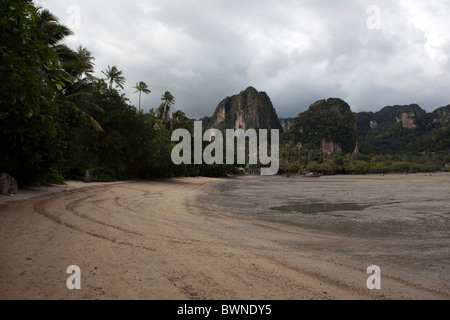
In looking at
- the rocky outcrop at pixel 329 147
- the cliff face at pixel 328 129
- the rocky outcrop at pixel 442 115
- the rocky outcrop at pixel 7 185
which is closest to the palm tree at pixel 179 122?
the rocky outcrop at pixel 7 185

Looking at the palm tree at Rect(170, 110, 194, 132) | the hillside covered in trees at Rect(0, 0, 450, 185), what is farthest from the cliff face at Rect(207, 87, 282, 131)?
the palm tree at Rect(170, 110, 194, 132)

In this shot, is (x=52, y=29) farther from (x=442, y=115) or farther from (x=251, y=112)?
(x=442, y=115)

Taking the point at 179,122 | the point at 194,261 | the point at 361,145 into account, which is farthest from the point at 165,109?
the point at 361,145

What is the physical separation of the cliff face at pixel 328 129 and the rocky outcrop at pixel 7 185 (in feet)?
494

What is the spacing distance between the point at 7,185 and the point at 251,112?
17366 cm

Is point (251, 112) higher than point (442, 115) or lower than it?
higher

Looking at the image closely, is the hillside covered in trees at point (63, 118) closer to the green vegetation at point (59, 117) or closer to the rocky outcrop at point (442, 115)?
the green vegetation at point (59, 117)

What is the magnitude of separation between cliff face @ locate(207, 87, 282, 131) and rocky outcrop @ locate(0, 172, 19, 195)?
164 m

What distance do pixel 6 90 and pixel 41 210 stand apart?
3530 millimetres

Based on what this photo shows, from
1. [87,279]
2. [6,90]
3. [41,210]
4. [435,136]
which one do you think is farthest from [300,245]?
[435,136]

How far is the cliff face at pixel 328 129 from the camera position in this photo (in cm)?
15438

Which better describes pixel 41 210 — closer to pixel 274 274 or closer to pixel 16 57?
pixel 16 57

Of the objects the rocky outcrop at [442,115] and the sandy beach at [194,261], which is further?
the rocky outcrop at [442,115]

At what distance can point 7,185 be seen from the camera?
10727 mm
